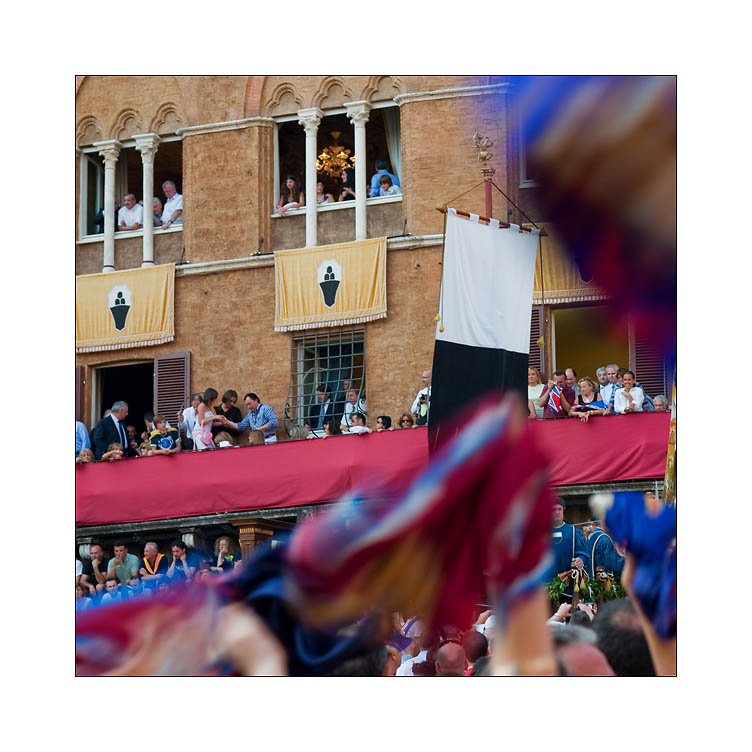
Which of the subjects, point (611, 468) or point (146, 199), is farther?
point (146, 199)

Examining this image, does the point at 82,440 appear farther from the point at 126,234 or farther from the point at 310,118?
the point at 310,118

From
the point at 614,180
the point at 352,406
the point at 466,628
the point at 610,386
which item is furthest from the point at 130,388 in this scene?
the point at 614,180

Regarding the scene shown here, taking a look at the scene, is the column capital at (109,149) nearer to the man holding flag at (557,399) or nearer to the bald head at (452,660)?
the man holding flag at (557,399)

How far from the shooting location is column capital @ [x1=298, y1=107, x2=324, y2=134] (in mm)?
19016

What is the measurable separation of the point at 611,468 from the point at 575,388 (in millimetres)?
991

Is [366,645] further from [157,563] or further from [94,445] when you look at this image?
[94,445]

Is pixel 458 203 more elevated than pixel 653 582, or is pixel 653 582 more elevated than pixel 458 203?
pixel 458 203

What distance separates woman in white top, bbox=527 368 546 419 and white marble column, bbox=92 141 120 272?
6.42 metres

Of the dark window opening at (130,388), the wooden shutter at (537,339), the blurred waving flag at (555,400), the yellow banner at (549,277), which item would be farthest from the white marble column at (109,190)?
the blurred waving flag at (555,400)

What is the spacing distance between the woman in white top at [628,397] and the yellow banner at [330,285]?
162 inches

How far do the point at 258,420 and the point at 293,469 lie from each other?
1.44 meters

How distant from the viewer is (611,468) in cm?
1482

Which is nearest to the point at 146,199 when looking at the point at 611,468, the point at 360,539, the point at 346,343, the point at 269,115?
the point at 269,115

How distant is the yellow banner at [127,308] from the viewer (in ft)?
60.6
